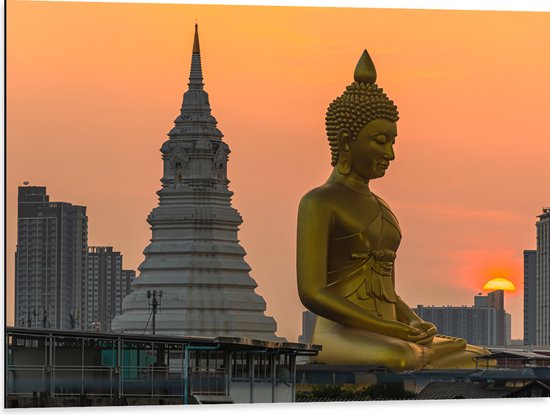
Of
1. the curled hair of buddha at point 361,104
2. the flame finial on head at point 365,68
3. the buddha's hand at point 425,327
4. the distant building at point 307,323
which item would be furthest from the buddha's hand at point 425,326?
the flame finial on head at point 365,68

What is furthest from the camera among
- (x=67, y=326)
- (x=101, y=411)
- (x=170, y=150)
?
(x=170, y=150)

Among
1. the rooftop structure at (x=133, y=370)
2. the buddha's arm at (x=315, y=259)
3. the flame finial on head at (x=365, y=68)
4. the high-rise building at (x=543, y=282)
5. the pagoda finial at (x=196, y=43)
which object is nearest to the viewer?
the rooftop structure at (x=133, y=370)

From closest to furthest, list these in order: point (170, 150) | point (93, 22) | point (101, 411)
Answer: point (101, 411) → point (93, 22) → point (170, 150)

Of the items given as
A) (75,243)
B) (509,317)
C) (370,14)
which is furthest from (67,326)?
(370,14)

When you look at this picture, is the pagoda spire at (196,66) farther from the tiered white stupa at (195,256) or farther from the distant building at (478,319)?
the distant building at (478,319)

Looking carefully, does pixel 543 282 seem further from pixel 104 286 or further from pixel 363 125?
pixel 363 125

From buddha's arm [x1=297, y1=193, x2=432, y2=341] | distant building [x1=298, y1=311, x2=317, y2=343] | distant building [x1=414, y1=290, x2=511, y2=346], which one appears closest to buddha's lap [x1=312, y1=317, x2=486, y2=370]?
buddha's arm [x1=297, y1=193, x2=432, y2=341]

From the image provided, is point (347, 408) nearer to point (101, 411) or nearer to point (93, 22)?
point (101, 411)
